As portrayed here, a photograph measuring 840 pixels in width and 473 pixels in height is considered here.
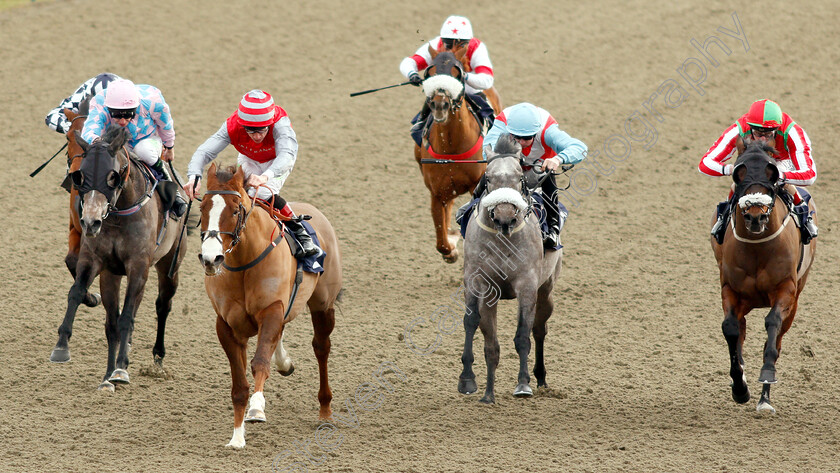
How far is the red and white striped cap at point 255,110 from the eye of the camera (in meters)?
6.65

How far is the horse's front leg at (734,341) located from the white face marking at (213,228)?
137 inches

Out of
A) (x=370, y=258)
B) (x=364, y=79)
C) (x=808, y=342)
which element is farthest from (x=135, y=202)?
(x=364, y=79)

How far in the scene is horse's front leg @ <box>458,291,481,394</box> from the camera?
286 inches

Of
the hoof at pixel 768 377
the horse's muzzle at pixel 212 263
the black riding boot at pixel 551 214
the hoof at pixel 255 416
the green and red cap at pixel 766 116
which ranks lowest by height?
the hoof at pixel 255 416

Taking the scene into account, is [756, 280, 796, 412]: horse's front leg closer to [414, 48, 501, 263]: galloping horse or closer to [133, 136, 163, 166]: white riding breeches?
[414, 48, 501, 263]: galloping horse

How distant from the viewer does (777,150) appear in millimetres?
7312

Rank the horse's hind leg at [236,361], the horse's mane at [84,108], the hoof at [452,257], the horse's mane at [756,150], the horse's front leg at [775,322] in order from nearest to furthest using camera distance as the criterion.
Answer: the horse's hind leg at [236,361], the horse's mane at [756,150], the horse's front leg at [775,322], the horse's mane at [84,108], the hoof at [452,257]

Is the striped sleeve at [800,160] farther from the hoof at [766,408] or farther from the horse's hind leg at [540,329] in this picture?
the horse's hind leg at [540,329]

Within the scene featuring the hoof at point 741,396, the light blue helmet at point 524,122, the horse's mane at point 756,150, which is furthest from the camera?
the light blue helmet at point 524,122

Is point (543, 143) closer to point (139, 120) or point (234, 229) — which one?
point (234, 229)

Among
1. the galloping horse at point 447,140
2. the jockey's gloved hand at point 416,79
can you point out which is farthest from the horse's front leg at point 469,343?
the jockey's gloved hand at point 416,79

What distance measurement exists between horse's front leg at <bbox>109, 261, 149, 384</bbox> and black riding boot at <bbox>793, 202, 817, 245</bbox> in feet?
15.3

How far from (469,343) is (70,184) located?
121 inches

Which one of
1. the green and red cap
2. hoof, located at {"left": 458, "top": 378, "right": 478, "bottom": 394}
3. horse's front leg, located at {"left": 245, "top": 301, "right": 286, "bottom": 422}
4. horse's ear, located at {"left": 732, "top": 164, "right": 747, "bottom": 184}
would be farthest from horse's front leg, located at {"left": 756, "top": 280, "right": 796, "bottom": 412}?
horse's front leg, located at {"left": 245, "top": 301, "right": 286, "bottom": 422}
